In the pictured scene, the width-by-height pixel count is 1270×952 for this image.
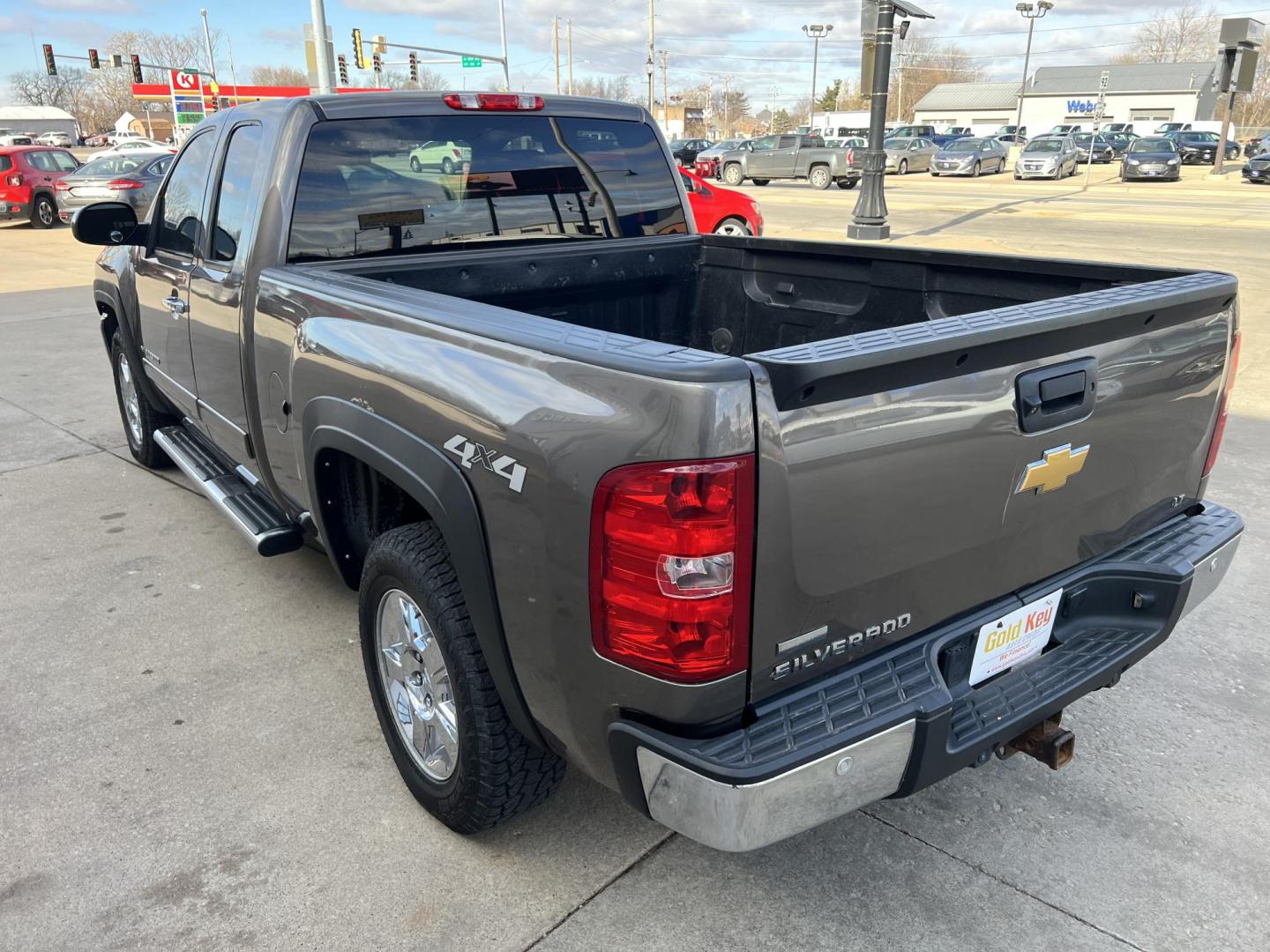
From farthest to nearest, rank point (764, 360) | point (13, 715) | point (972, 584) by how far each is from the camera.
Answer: point (13, 715), point (972, 584), point (764, 360)

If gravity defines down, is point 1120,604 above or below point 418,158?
below

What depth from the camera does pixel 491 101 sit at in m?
3.67

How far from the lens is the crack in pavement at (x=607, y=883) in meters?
2.38

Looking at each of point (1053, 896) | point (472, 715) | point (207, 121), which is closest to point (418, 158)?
point (207, 121)

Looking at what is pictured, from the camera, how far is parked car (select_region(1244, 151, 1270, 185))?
3148 centimetres

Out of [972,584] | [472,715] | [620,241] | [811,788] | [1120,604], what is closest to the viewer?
[811,788]

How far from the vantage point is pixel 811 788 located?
6.23ft

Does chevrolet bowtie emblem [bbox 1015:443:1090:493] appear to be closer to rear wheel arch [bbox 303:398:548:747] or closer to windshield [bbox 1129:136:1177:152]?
A: rear wheel arch [bbox 303:398:548:747]

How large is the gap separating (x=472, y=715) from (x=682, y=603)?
82 cm

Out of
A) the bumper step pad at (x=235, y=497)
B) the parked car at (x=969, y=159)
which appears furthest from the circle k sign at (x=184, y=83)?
the bumper step pad at (x=235, y=497)

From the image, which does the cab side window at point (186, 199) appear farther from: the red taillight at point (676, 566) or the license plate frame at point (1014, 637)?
the license plate frame at point (1014, 637)

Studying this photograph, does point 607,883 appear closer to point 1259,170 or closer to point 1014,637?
point 1014,637

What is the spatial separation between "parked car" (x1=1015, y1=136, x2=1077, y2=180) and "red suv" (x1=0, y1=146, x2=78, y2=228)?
29.2 meters

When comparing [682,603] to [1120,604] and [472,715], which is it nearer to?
[472,715]
